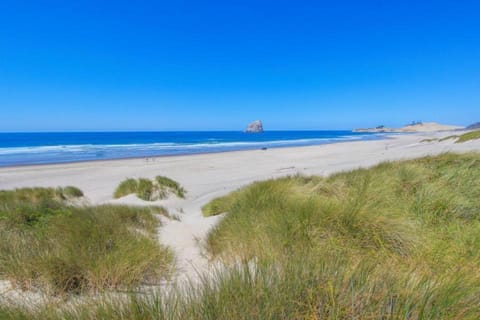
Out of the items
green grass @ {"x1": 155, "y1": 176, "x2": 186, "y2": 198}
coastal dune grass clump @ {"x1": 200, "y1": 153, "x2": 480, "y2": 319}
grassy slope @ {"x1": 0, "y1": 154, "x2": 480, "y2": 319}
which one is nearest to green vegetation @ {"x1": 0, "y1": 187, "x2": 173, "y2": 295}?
grassy slope @ {"x1": 0, "y1": 154, "x2": 480, "y2": 319}

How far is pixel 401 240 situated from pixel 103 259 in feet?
11.4

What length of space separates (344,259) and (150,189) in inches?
330

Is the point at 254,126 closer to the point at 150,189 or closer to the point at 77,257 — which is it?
the point at 150,189

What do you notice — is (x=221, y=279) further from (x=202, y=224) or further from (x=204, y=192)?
(x=204, y=192)

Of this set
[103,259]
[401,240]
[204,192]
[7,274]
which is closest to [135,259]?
[103,259]

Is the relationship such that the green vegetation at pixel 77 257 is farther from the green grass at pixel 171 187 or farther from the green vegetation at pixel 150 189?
the green grass at pixel 171 187

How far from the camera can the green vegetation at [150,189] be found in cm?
872

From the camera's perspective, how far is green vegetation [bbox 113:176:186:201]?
8.72m

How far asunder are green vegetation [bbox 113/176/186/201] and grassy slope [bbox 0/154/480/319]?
5151 mm

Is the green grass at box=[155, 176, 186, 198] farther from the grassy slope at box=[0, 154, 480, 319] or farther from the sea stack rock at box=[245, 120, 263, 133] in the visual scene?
the sea stack rock at box=[245, 120, 263, 133]

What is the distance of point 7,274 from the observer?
232 centimetres

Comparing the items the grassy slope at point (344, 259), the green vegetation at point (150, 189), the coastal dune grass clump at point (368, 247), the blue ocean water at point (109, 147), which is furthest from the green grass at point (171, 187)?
the blue ocean water at point (109, 147)

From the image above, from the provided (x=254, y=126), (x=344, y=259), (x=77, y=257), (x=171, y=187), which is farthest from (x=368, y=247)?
(x=254, y=126)

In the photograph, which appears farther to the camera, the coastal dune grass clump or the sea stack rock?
the sea stack rock
